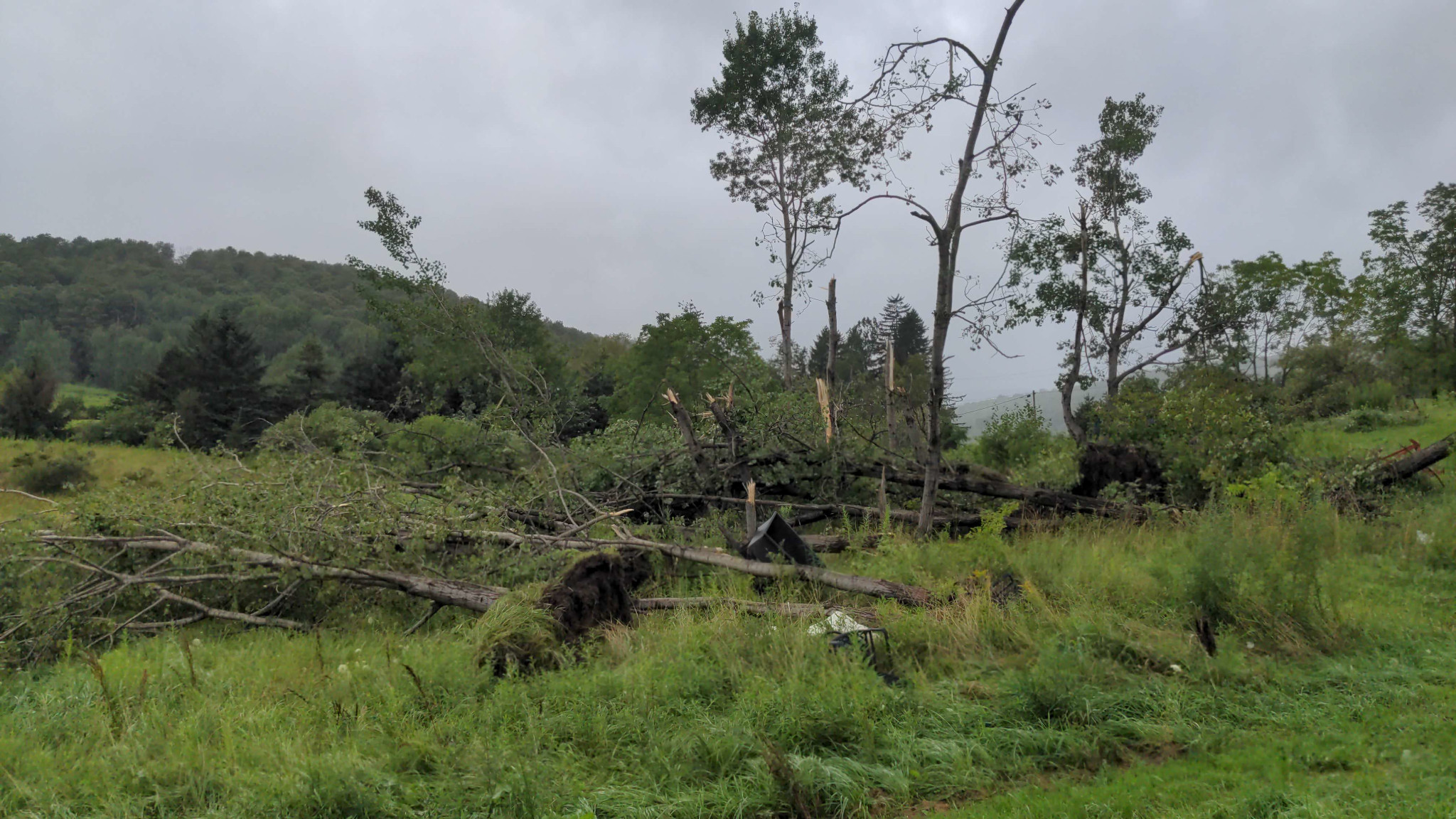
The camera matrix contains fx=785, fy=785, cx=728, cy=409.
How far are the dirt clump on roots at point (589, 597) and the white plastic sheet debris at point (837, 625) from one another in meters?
1.64

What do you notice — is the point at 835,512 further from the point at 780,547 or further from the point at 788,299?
the point at 788,299

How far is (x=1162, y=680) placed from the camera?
443 centimetres

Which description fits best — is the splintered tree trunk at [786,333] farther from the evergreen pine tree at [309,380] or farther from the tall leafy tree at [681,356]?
the evergreen pine tree at [309,380]

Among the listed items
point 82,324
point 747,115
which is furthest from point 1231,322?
point 82,324

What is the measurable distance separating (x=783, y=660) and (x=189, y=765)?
3141mm

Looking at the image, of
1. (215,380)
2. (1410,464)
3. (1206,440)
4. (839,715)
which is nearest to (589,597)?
(839,715)

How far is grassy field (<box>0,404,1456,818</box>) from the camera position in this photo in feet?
11.2

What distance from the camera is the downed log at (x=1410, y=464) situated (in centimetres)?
989

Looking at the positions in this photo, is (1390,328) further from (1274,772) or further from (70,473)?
(70,473)

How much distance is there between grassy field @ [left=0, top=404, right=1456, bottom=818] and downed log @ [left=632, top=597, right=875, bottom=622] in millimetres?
216

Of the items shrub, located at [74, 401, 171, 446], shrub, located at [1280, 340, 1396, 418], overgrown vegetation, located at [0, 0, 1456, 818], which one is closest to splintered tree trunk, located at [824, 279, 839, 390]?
overgrown vegetation, located at [0, 0, 1456, 818]

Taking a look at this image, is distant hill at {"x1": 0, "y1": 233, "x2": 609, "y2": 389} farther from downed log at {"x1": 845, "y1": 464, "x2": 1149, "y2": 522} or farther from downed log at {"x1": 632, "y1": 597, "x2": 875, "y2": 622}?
downed log at {"x1": 632, "y1": 597, "x2": 875, "y2": 622}

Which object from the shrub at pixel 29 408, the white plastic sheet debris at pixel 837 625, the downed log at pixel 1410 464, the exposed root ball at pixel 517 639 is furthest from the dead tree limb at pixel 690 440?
the shrub at pixel 29 408

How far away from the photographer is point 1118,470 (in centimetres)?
1127
